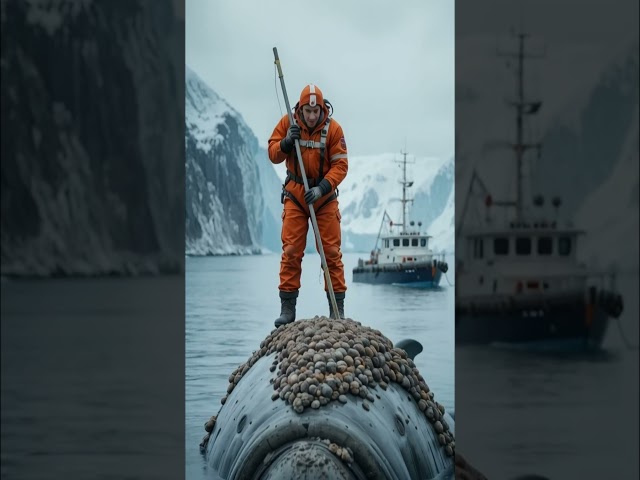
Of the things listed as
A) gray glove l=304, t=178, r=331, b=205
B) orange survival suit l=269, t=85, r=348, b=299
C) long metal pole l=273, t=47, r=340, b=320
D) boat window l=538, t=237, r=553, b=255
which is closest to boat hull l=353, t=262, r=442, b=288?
boat window l=538, t=237, r=553, b=255

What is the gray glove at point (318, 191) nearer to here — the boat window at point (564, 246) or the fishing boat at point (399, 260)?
the boat window at point (564, 246)

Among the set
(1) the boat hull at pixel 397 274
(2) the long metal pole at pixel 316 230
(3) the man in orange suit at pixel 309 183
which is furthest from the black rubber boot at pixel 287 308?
(1) the boat hull at pixel 397 274

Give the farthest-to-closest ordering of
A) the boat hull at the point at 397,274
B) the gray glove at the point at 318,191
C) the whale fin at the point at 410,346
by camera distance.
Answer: the boat hull at the point at 397,274 → the whale fin at the point at 410,346 → the gray glove at the point at 318,191

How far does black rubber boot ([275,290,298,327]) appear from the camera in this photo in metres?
9.83

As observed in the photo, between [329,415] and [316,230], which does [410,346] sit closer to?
[316,230]

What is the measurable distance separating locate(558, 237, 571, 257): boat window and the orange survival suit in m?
4.45

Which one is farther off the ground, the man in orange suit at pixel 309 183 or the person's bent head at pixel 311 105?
the person's bent head at pixel 311 105

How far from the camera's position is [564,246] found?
13125 mm

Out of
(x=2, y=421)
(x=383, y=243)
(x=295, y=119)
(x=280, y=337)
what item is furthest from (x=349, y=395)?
(x=383, y=243)

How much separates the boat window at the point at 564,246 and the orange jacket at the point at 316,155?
457cm

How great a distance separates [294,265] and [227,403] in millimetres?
1580

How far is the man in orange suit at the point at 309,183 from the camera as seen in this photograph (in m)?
9.51

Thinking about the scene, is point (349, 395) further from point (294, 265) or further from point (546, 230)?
point (546, 230)

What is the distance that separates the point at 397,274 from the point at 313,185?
1810 centimetres
